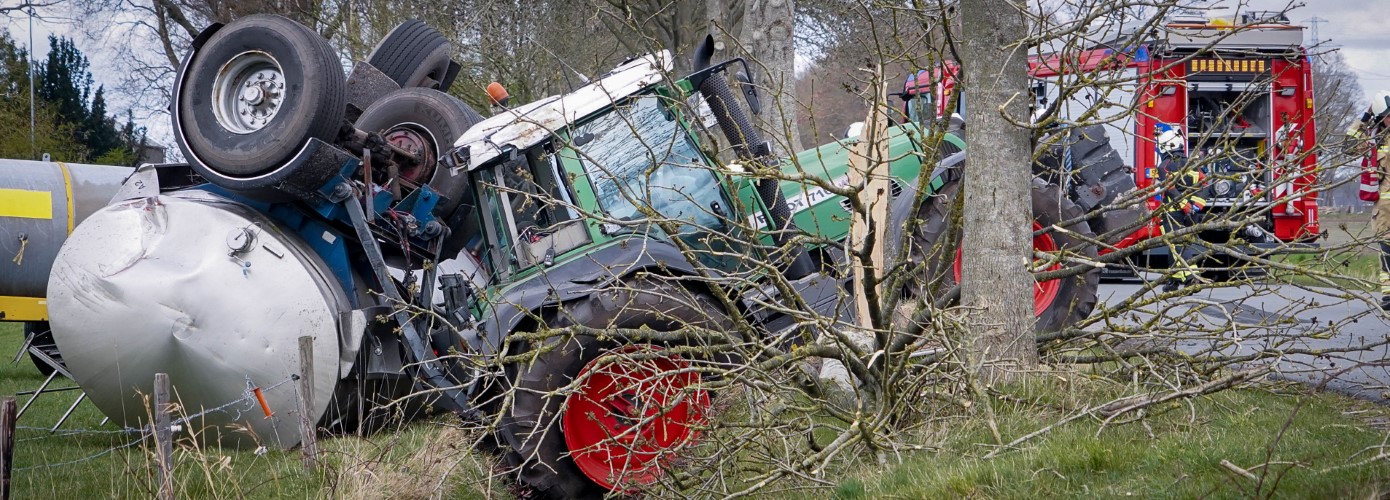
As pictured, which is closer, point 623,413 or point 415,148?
point 623,413

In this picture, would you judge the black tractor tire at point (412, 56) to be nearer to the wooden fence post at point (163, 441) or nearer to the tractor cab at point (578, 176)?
the tractor cab at point (578, 176)

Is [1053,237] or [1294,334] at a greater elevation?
→ [1053,237]

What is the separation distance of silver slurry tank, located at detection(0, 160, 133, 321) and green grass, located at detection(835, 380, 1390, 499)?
7.07 metres

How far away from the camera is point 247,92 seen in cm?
662

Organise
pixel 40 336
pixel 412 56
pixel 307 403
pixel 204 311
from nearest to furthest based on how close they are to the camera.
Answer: pixel 307 403 → pixel 204 311 → pixel 412 56 → pixel 40 336

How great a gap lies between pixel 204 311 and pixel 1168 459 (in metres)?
4.87

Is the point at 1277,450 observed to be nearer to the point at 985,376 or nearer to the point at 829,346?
the point at 985,376

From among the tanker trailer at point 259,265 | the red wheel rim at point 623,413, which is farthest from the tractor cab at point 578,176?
the red wheel rim at point 623,413

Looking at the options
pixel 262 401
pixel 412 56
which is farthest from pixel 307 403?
pixel 412 56

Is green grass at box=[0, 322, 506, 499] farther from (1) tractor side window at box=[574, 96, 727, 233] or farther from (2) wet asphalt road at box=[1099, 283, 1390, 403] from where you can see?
(2) wet asphalt road at box=[1099, 283, 1390, 403]

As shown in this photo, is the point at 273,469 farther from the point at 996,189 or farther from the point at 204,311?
the point at 996,189

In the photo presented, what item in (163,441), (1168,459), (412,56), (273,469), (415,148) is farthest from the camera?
(412,56)

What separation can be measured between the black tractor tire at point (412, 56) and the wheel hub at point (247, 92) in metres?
1.45

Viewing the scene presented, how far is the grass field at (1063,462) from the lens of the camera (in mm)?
3666
